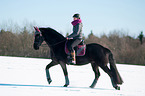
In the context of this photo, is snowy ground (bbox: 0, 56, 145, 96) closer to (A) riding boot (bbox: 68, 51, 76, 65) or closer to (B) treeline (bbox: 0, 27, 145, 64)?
(A) riding boot (bbox: 68, 51, 76, 65)

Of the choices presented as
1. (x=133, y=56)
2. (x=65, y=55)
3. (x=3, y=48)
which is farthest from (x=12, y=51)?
(x=65, y=55)

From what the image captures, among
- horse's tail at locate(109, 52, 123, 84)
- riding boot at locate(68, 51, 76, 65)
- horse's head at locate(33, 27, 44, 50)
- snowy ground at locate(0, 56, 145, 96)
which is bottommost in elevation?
snowy ground at locate(0, 56, 145, 96)

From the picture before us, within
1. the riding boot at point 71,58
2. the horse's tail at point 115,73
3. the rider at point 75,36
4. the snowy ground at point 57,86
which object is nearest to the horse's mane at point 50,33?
the rider at point 75,36

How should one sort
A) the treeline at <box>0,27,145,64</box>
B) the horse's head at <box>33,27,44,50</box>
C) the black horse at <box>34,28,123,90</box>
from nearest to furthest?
the black horse at <box>34,28,123,90</box>, the horse's head at <box>33,27,44,50</box>, the treeline at <box>0,27,145,64</box>

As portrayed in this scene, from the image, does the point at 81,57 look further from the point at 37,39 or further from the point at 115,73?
the point at 37,39

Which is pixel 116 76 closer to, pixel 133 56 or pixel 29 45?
pixel 133 56

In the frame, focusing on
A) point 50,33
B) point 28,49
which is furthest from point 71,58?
point 28,49

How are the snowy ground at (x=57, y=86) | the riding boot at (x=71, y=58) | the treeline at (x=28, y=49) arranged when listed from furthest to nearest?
the treeline at (x=28, y=49)
the riding boot at (x=71, y=58)
the snowy ground at (x=57, y=86)

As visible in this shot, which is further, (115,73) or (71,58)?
(115,73)

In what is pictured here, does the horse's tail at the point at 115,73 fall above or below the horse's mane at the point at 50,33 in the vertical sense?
below

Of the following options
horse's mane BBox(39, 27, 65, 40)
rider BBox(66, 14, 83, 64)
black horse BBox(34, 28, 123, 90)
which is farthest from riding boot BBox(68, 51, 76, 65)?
horse's mane BBox(39, 27, 65, 40)

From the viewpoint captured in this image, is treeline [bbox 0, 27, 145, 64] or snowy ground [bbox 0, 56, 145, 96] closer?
snowy ground [bbox 0, 56, 145, 96]

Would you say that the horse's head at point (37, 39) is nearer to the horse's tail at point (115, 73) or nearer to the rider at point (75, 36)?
the rider at point (75, 36)

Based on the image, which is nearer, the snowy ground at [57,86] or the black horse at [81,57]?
the snowy ground at [57,86]
